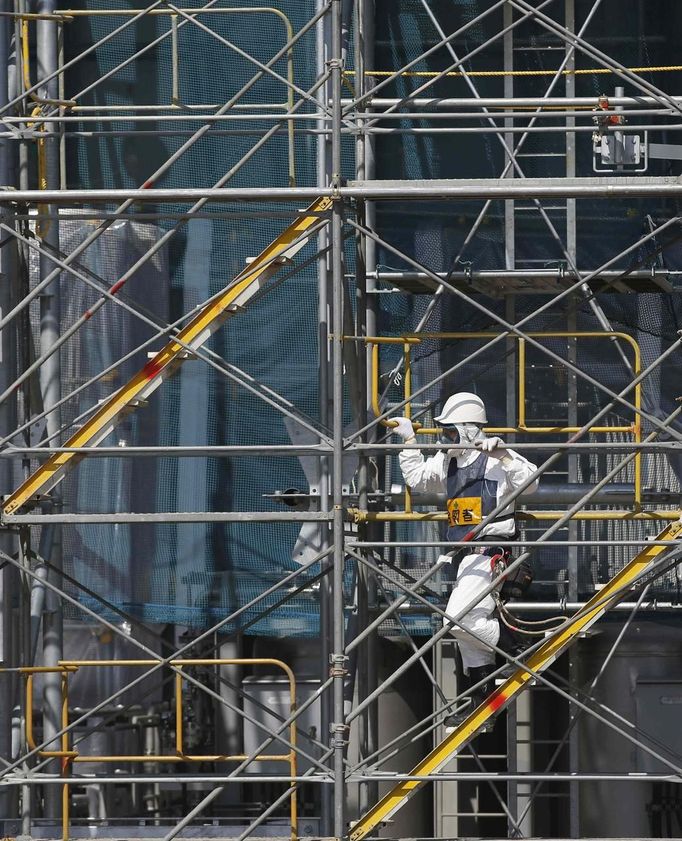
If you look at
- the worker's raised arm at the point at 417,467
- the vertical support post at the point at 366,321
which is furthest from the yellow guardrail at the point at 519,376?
the worker's raised arm at the point at 417,467

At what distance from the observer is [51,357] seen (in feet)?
41.4

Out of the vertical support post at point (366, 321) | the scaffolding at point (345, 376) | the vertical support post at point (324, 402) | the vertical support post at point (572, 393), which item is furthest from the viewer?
the vertical support post at point (572, 393)

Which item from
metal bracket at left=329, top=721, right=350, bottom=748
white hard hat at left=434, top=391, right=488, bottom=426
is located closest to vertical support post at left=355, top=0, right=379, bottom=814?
white hard hat at left=434, top=391, right=488, bottom=426

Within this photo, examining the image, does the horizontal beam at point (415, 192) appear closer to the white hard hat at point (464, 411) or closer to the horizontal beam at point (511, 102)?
the horizontal beam at point (511, 102)

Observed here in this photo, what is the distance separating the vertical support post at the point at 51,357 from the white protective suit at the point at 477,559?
9.96 ft

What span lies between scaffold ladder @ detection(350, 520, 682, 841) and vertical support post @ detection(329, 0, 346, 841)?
32 cm

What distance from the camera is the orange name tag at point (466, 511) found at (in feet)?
35.8

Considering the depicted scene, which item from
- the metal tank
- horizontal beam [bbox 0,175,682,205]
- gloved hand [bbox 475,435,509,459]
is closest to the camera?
horizontal beam [bbox 0,175,682,205]

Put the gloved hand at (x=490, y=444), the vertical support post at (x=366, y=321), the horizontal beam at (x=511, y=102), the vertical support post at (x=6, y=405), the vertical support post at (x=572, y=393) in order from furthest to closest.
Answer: the vertical support post at (x=572, y=393) < the vertical support post at (x=6, y=405) < the vertical support post at (x=366, y=321) < the horizontal beam at (x=511, y=102) < the gloved hand at (x=490, y=444)

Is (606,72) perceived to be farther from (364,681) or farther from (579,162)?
(364,681)

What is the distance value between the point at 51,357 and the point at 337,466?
3390 mm

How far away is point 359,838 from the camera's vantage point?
10.5 m

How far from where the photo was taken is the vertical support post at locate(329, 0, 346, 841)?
33.4 feet

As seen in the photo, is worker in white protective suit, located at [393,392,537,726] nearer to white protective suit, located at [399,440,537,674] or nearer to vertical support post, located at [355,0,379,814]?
white protective suit, located at [399,440,537,674]
